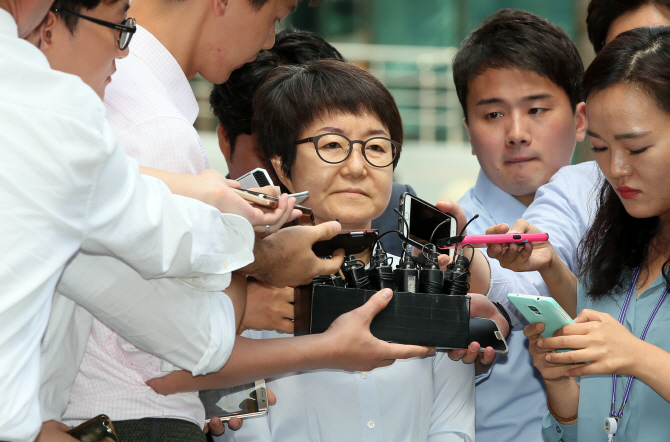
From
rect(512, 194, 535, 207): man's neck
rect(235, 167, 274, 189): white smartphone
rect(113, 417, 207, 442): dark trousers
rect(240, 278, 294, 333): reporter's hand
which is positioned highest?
rect(235, 167, 274, 189): white smartphone

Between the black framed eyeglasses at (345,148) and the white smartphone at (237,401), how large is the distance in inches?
25.9

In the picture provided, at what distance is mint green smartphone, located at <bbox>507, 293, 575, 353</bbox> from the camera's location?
1.59 metres

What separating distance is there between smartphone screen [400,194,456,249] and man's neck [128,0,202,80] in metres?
0.72

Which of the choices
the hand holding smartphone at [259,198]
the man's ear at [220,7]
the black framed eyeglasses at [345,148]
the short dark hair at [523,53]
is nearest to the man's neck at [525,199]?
the short dark hair at [523,53]

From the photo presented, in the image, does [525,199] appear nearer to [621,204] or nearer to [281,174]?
[621,204]

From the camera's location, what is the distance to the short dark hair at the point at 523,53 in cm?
262

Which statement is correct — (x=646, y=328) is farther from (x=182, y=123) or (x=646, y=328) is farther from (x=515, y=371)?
(x=182, y=123)

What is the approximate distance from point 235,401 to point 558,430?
919 millimetres

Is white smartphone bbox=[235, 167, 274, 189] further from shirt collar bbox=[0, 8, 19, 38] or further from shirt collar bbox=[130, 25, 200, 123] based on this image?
shirt collar bbox=[0, 8, 19, 38]

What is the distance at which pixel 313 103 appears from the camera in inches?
80.0

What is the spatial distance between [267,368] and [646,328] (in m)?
0.98

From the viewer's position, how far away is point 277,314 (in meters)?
1.84

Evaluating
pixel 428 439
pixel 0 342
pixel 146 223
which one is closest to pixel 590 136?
pixel 428 439

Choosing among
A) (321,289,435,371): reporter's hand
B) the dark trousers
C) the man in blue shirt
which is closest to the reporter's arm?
(321,289,435,371): reporter's hand
